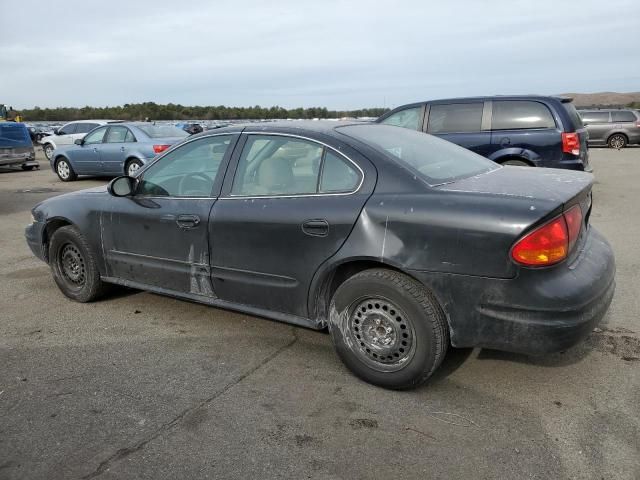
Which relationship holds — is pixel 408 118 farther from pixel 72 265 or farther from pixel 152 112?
pixel 152 112

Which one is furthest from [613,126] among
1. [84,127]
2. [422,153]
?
[422,153]

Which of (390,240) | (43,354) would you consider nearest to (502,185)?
(390,240)

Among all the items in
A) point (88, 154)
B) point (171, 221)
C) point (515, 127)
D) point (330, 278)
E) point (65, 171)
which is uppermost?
point (515, 127)

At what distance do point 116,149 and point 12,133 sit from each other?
221 inches

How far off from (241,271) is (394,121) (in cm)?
683

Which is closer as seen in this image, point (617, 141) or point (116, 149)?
point (116, 149)

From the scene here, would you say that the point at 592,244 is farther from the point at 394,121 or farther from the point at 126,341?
the point at 394,121

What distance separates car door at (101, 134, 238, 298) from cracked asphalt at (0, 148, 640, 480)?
1.49 feet

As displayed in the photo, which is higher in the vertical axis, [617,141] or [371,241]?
[371,241]

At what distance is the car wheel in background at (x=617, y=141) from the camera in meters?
22.4

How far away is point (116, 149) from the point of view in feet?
44.5

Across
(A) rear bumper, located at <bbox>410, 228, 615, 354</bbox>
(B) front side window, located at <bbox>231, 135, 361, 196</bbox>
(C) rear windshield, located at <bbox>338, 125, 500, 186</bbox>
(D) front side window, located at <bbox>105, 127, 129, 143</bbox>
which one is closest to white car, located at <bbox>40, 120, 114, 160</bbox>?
(D) front side window, located at <bbox>105, 127, 129, 143</bbox>

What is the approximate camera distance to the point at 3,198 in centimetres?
1197

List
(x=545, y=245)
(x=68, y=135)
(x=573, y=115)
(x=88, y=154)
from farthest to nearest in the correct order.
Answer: (x=68, y=135) → (x=88, y=154) → (x=573, y=115) → (x=545, y=245)
